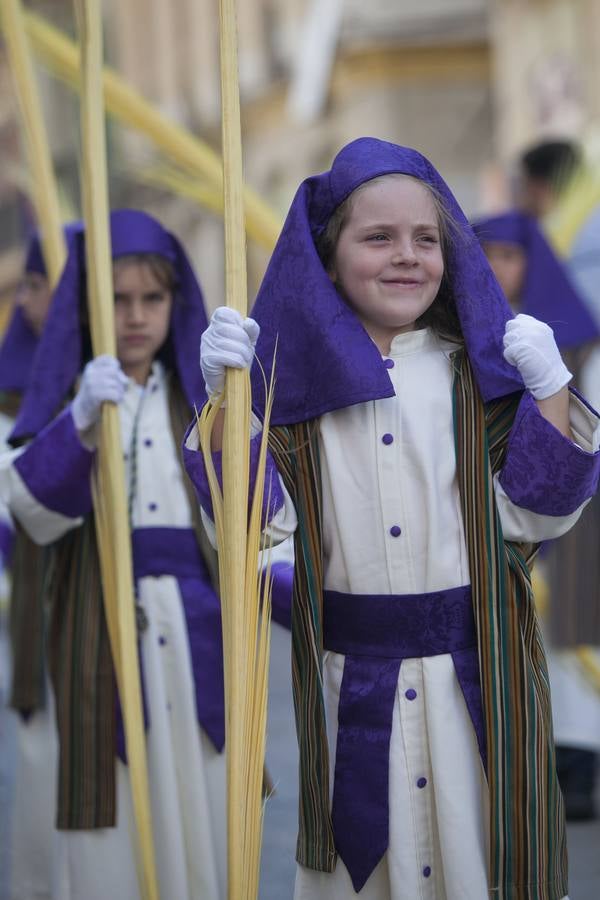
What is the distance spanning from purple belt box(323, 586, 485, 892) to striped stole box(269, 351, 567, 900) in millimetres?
36

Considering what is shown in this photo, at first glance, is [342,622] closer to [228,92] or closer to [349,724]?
[349,724]

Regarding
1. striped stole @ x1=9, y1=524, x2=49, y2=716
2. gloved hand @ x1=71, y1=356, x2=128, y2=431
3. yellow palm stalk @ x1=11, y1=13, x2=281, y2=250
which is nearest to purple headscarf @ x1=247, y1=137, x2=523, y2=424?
gloved hand @ x1=71, y1=356, x2=128, y2=431

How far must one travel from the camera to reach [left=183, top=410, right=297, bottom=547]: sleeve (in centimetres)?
285

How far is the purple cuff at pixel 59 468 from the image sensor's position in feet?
12.5

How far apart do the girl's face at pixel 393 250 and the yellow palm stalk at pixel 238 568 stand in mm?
240

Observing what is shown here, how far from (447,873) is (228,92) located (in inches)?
56.8

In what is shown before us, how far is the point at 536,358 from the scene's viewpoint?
2764mm

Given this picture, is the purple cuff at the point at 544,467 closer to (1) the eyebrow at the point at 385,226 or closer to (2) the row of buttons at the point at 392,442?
(2) the row of buttons at the point at 392,442

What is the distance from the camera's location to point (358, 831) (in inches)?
111

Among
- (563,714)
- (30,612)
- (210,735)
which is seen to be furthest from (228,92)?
(563,714)

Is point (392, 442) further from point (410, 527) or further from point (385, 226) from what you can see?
point (385, 226)

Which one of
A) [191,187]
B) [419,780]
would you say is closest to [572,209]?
[191,187]

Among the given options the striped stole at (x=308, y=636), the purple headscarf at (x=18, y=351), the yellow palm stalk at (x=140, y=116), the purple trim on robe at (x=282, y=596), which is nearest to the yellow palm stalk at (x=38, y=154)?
the yellow palm stalk at (x=140, y=116)

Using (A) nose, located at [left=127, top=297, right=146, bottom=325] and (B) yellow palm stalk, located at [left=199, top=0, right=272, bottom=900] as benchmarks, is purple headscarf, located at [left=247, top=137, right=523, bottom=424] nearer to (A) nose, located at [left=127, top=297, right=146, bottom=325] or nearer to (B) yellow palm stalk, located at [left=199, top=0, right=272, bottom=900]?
(B) yellow palm stalk, located at [left=199, top=0, right=272, bottom=900]
